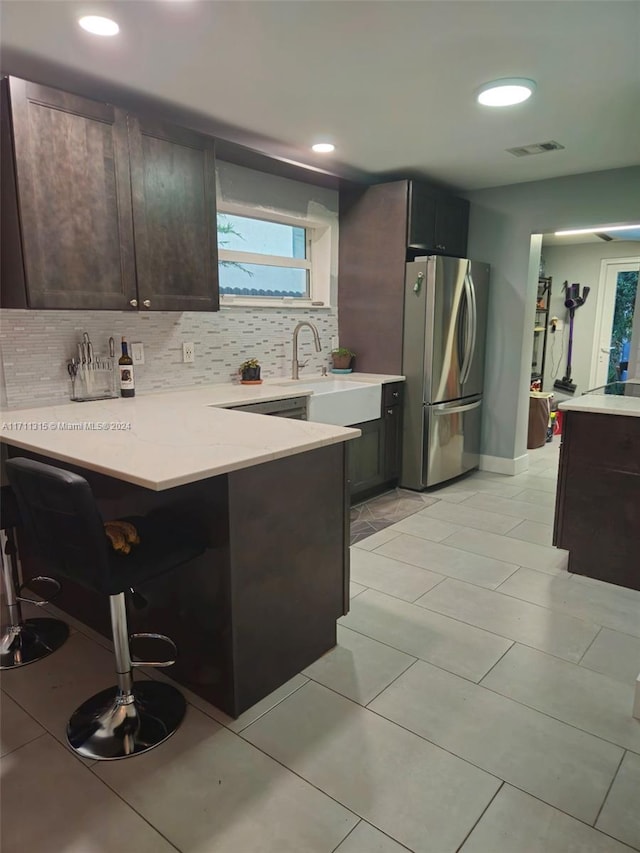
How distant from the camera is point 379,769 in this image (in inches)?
62.0

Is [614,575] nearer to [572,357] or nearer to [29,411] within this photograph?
[29,411]

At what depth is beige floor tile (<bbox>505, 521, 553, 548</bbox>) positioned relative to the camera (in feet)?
10.7

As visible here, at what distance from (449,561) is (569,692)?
109 cm

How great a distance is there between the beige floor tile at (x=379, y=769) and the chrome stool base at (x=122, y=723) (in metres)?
0.28

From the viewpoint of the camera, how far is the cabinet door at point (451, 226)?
13.8 feet

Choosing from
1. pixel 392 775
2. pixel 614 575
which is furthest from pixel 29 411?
pixel 614 575

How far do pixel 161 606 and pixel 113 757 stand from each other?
48 centimetres

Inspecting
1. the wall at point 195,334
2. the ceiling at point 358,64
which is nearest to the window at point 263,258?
the wall at point 195,334

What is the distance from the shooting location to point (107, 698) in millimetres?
1824

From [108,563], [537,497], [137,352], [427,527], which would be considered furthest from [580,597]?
[137,352]

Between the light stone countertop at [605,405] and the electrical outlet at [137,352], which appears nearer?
the light stone countertop at [605,405]

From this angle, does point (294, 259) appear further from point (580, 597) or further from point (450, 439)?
point (580, 597)

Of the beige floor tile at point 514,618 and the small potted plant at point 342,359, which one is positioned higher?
the small potted plant at point 342,359

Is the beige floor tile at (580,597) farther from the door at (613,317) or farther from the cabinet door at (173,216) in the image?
the door at (613,317)
